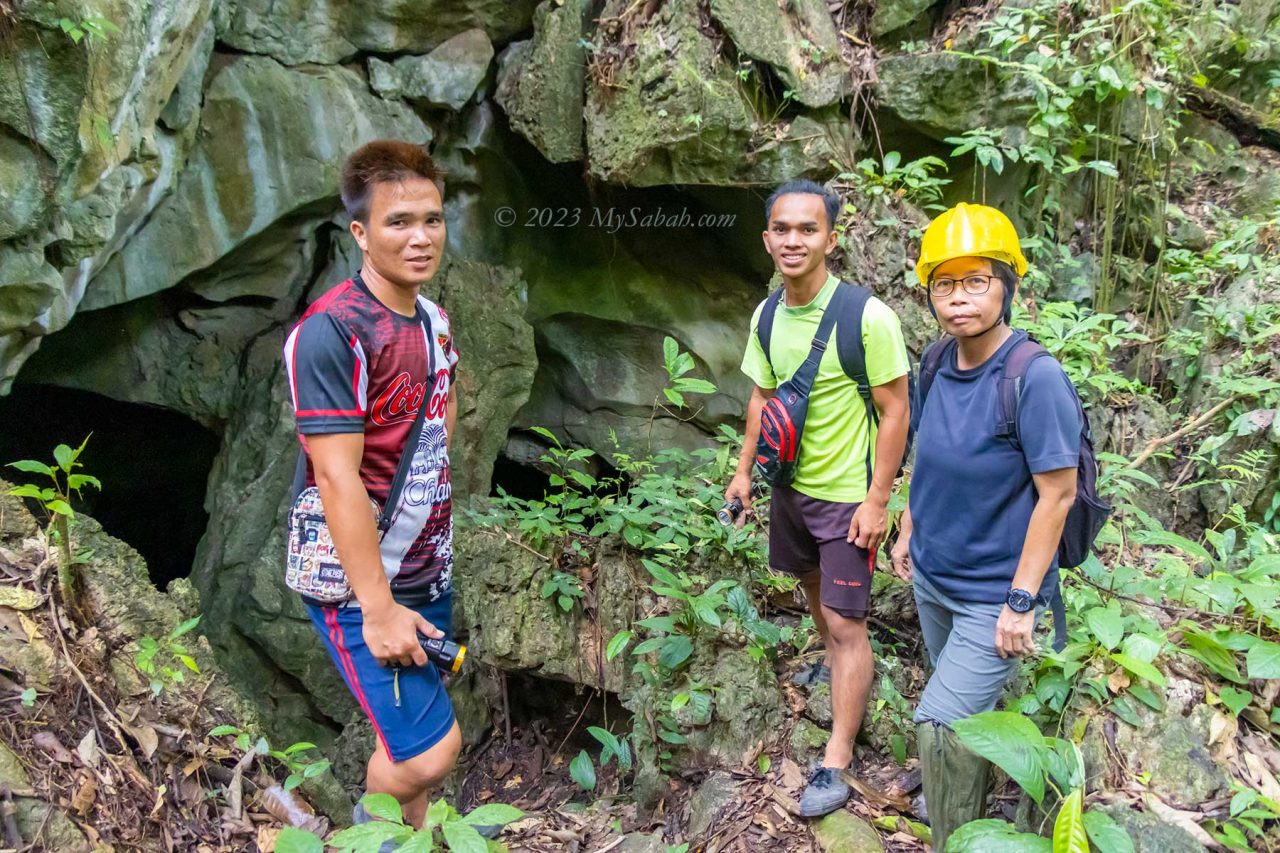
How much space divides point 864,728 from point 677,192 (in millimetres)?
5103

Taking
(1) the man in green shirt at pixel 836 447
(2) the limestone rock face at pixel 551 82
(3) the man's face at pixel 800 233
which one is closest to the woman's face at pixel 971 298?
(1) the man in green shirt at pixel 836 447

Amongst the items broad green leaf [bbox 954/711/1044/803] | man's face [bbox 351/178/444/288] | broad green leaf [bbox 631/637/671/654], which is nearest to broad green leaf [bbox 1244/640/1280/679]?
broad green leaf [bbox 954/711/1044/803]

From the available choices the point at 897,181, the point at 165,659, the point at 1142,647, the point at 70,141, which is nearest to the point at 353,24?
the point at 70,141

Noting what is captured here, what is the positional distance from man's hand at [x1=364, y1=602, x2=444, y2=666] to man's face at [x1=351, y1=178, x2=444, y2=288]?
862 millimetres

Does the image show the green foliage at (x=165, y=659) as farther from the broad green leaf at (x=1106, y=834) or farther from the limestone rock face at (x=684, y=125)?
the limestone rock face at (x=684, y=125)

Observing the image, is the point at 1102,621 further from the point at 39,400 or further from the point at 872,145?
the point at 39,400

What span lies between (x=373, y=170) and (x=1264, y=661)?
2.62m

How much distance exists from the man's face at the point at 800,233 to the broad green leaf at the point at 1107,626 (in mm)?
1290

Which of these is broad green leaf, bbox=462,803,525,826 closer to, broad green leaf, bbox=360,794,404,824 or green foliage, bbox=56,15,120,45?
broad green leaf, bbox=360,794,404,824

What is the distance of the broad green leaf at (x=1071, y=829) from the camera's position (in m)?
1.77

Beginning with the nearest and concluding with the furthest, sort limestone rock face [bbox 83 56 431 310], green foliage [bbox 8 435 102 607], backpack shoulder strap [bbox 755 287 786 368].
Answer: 1. green foliage [bbox 8 435 102 607]
2. backpack shoulder strap [bbox 755 287 786 368]
3. limestone rock face [bbox 83 56 431 310]

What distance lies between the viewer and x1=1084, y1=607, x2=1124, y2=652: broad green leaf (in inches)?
83.4

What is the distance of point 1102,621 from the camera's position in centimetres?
216

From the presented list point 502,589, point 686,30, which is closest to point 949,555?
point 502,589
